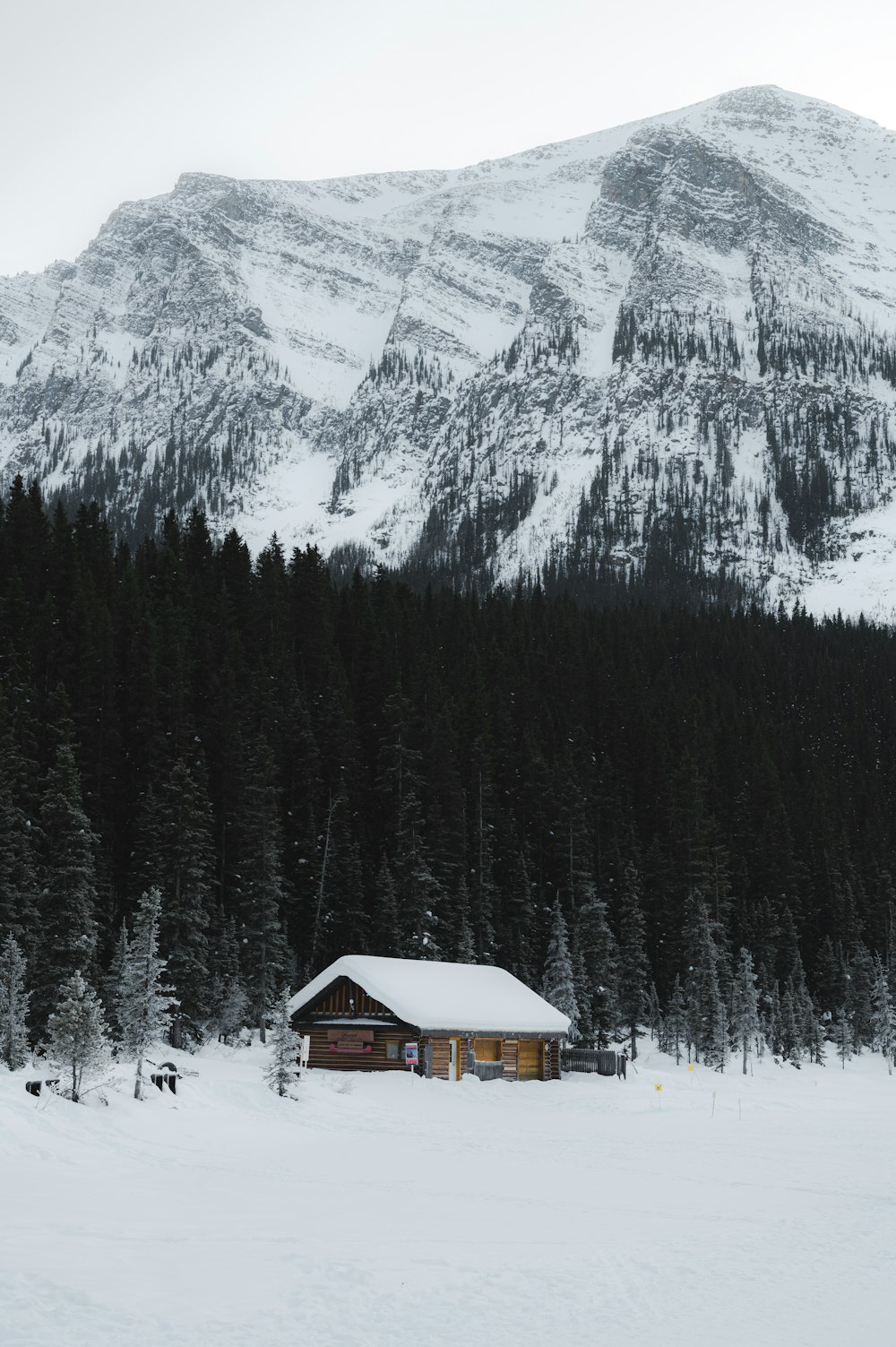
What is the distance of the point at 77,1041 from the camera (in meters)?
26.0

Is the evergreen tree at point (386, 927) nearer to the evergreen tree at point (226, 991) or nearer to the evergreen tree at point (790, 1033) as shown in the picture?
the evergreen tree at point (226, 991)

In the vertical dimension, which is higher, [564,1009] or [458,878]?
[458,878]

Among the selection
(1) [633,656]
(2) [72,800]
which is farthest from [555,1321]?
(1) [633,656]

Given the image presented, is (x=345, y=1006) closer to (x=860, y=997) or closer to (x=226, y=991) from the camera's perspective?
(x=226, y=991)

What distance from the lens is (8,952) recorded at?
32.3m

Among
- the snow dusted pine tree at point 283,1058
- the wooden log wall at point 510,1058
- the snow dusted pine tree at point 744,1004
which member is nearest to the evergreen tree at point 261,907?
the wooden log wall at point 510,1058

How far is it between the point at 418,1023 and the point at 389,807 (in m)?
29.1

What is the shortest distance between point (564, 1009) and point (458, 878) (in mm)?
11704

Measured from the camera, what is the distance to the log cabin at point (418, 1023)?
161ft

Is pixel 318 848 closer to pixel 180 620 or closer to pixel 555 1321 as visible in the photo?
pixel 180 620

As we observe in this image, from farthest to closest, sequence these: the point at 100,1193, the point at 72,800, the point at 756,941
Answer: the point at 756,941 → the point at 72,800 → the point at 100,1193

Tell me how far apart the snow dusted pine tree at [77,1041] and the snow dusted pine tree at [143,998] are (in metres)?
2.63

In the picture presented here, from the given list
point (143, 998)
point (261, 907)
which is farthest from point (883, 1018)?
point (143, 998)

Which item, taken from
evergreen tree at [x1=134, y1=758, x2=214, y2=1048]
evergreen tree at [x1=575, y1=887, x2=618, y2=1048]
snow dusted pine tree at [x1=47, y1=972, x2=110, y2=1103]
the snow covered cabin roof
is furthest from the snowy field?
evergreen tree at [x1=575, y1=887, x2=618, y2=1048]
